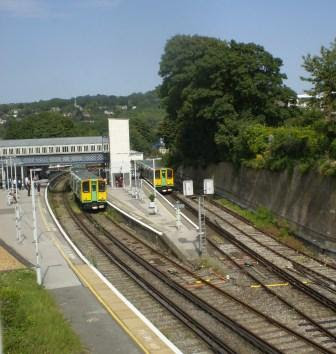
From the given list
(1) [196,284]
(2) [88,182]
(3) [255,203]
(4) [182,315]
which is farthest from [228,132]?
(4) [182,315]

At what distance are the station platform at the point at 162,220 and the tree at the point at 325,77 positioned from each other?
8736 mm

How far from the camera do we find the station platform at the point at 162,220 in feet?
89.0

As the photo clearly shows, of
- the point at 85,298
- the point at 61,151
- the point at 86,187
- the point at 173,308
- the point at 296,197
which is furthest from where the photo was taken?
the point at 61,151

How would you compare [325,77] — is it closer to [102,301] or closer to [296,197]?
[296,197]

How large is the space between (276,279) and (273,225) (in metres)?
10.9

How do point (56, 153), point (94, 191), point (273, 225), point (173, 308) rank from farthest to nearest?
point (56, 153) → point (94, 191) → point (273, 225) → point (173, 308)

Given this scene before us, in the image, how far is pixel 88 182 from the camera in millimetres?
42281

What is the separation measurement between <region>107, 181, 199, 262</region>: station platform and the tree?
874 cm

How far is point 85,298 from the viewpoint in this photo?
17.7 metres

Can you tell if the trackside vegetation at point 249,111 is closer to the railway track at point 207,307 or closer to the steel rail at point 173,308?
the railway track at point 207,307

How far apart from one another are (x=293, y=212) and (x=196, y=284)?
36.1 feet

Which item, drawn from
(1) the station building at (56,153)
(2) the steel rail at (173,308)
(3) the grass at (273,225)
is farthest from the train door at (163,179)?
(2) the steel rail at (173,308)

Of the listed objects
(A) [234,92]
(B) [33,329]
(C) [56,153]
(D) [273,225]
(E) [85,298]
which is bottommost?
(D) [273,225]

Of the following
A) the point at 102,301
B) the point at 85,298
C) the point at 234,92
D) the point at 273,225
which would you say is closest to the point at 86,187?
the point at 234,92
